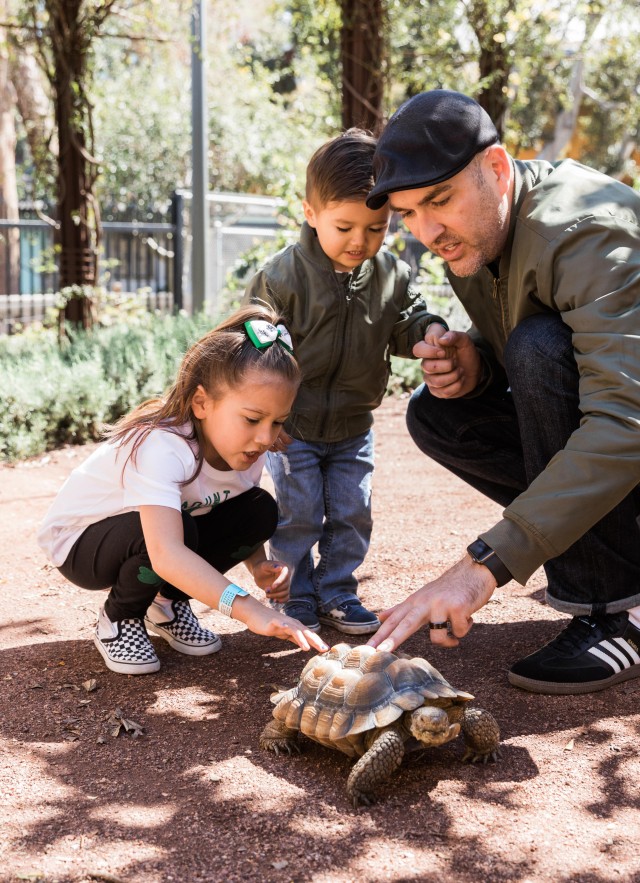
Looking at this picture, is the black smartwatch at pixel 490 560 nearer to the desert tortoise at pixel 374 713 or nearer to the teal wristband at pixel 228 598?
the desert tortoise at pixel 374 713

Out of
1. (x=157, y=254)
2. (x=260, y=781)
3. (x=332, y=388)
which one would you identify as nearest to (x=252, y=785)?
(x=260, y=781)

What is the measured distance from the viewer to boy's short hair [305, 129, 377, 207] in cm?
314

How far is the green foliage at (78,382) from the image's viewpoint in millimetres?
6109

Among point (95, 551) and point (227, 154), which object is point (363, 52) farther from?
point (227, 154)

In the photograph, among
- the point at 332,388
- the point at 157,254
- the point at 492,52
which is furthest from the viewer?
the point at 157,254

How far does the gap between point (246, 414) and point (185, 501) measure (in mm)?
393

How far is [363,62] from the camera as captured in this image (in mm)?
7988

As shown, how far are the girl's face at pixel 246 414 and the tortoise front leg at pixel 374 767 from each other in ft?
3.16

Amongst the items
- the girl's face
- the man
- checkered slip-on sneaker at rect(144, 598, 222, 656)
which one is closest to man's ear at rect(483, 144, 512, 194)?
the man

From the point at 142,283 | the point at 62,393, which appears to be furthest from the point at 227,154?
the point at 62,393

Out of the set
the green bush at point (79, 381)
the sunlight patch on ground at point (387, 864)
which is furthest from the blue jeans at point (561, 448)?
the green bush at point (79, 381)

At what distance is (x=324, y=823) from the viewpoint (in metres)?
2.13

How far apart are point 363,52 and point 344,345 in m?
5.39

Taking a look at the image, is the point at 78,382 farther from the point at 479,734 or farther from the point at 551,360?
the point at 479,734
